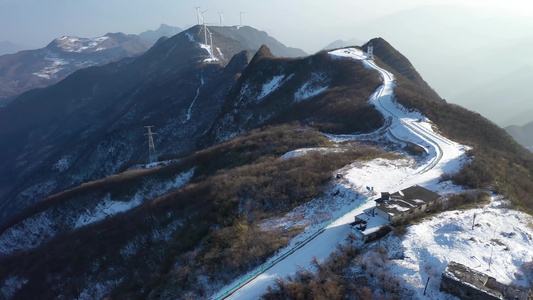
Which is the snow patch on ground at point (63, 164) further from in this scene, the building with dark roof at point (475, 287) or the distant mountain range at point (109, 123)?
the building with dark roof at point (475, 287)

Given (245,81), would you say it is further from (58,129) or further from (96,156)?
(58,129)

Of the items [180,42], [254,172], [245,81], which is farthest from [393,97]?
[180,42]

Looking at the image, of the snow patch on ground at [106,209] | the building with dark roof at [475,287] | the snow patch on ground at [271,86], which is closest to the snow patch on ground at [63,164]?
the snow patch on ground at [106,209]

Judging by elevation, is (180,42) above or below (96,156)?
above

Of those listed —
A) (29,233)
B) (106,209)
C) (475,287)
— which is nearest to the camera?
(475,287)

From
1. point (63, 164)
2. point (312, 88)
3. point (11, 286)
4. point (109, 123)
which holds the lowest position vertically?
point (63, 164)

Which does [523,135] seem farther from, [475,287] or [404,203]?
[475,287]

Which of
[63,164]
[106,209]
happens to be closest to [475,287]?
[106,209]

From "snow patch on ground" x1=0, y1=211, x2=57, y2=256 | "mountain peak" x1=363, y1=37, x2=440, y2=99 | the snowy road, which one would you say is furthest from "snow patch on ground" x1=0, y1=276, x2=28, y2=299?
"mountain peak" x1=363, y1=37, x2=440, y2=99
